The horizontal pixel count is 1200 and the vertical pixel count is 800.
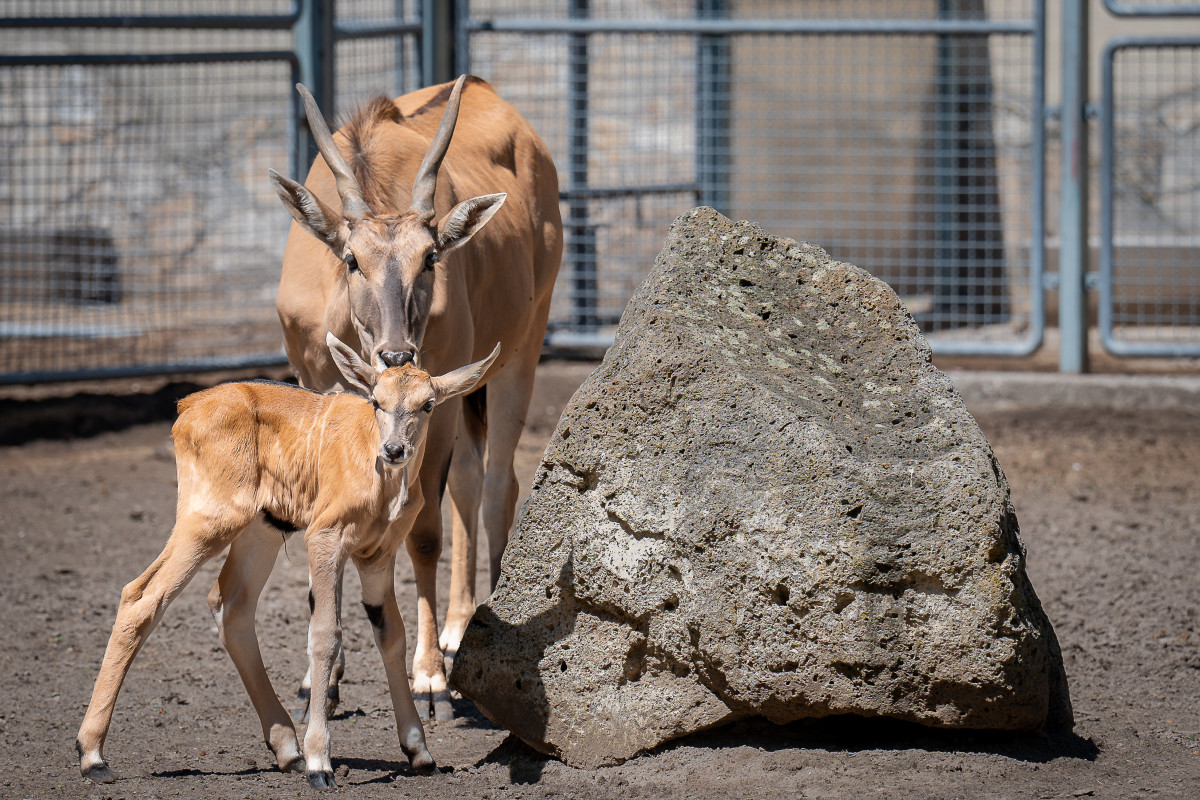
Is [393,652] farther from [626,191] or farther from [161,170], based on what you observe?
[161,170]

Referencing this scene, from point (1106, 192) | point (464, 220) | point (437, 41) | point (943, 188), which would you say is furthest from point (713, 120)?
point (464, 220)

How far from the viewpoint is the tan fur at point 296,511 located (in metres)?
3.70

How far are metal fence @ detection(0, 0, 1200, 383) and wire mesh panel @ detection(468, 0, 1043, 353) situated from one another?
0.03m

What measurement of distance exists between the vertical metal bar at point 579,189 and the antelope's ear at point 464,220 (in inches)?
230

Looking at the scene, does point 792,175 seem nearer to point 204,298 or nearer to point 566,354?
point 566,354

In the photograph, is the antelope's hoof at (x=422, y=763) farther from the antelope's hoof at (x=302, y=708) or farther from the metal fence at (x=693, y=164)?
the metal fence at (x=693, y=164)

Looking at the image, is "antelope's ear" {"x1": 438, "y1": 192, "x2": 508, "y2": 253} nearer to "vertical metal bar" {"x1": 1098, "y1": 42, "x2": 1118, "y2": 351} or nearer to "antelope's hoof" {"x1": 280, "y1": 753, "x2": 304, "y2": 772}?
"antelope's hoof" {"x1": 280, "y1": 753, "x2": 304, "y2": 772}

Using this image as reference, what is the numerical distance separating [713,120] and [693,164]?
0.41 metres

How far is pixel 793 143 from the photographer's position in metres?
11.4

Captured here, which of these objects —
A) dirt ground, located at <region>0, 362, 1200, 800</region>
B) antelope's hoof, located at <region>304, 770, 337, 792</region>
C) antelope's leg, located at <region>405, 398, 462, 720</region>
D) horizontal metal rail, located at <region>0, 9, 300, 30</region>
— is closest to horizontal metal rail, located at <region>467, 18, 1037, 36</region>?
horizontal metal rail, located at <region>0, 9, 300, 30</region>

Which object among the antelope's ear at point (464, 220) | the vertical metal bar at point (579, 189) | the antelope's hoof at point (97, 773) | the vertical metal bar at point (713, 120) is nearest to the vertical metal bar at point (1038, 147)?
the vertical metal bar at point (713, 120)

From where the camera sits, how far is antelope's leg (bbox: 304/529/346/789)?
3680 mm

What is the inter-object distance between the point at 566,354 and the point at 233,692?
21.3 feet

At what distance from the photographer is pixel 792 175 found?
11297mm
